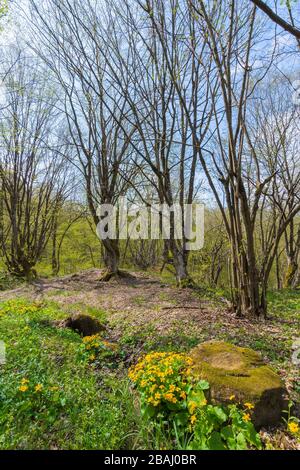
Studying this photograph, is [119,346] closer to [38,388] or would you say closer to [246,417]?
[38,388]

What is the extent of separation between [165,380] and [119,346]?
5.80 feet

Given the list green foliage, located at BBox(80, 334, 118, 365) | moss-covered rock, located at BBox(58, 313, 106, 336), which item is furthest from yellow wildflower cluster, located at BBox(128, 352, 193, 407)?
moss-covered rock, located at BBox(58, 313, 106, 336)

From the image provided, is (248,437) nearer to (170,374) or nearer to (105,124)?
(170,374)

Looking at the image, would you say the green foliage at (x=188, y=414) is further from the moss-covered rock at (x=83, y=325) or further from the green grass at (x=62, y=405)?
the moss-covered rock at (x=83, y=325)

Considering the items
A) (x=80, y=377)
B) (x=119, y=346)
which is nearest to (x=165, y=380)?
(x=80, y=377)

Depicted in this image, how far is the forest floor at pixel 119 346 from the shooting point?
2.18 metres

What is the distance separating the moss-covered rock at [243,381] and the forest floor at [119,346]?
0.18 metres

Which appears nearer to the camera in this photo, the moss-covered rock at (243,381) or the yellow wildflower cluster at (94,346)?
the moss-covered rock at (243,381)

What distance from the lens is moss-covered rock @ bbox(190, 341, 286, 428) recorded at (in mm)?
2334

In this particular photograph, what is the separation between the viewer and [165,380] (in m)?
2.54

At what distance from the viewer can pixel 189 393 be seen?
245 centimetres

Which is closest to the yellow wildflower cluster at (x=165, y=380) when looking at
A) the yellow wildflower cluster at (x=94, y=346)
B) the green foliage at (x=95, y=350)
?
the green foliage at (x=95, y=350)
